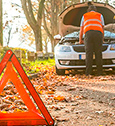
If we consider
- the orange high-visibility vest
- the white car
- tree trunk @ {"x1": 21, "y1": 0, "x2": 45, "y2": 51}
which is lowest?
the white car

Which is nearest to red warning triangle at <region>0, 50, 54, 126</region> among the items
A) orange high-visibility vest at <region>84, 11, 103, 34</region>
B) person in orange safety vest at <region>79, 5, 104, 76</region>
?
person in orange safety vest at <region>79, 5, 104, 76</region>

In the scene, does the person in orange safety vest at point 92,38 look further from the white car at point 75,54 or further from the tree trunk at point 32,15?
the tree trunk at point 32,15

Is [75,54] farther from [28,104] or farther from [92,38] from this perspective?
[28,104]

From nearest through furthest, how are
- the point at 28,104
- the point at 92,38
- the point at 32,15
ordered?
the point at 28,104, the point at 92,38, the point at 32,15

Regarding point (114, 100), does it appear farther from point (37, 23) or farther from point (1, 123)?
point (37, 23)

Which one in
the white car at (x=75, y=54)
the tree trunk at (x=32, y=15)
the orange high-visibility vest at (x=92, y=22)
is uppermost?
the tree trunk at (x=32, y=15)

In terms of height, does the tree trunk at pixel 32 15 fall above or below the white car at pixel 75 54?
above

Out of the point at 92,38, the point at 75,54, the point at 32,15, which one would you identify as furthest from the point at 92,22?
the point at 32,15

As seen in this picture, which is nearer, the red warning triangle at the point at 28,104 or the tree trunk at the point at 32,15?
the red warning triangle at the point at 28,104

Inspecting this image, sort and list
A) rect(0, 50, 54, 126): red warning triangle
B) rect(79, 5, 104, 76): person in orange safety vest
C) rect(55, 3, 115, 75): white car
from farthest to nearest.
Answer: rect(55, 3, 115, 75): white car
rect(79, 5, 104, 76): person in orange safety vest
rect(0, 50, 54, 126): red warning triangle

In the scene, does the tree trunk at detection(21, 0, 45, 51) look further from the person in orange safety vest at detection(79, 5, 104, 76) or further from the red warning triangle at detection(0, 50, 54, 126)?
the red warning triangle at detection(0, 50, 54, 126)

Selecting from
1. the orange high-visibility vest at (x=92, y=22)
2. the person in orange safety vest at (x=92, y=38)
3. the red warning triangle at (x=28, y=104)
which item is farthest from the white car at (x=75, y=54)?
the red warning triangle at (x=28, y=104)

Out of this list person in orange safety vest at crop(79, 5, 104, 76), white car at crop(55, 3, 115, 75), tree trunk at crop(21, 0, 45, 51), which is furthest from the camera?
tree trunk at crop(21, 0, 45, 51)

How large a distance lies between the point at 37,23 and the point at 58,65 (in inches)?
382
